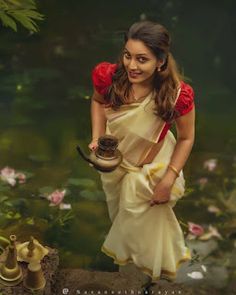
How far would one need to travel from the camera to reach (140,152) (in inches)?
91.7

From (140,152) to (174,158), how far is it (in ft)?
0.47

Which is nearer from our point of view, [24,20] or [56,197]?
[24,20]

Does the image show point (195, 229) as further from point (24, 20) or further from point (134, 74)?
point (24, 20)

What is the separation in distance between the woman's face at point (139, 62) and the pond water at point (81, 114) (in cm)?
31

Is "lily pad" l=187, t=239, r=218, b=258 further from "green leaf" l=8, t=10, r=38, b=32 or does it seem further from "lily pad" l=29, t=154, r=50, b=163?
"green leaf" l=8, t=10, r=38, b=32

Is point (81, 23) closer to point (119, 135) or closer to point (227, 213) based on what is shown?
point (119, 135)

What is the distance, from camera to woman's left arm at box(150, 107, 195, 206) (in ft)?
7.30

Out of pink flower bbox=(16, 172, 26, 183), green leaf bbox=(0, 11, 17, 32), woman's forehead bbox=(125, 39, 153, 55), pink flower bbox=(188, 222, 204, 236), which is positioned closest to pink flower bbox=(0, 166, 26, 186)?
pink flower bbox=(16, 172, 26, 183)

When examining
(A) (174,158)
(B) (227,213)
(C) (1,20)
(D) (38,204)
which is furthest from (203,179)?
(C) (1,20)

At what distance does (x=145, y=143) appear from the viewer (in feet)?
7.52

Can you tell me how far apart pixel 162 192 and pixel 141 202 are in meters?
0.11

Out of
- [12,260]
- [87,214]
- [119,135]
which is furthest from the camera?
[87,214]

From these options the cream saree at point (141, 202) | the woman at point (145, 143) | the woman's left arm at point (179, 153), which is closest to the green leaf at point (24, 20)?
the woman at point (145, 143)

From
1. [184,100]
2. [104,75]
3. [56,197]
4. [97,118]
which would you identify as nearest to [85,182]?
[56,197]
